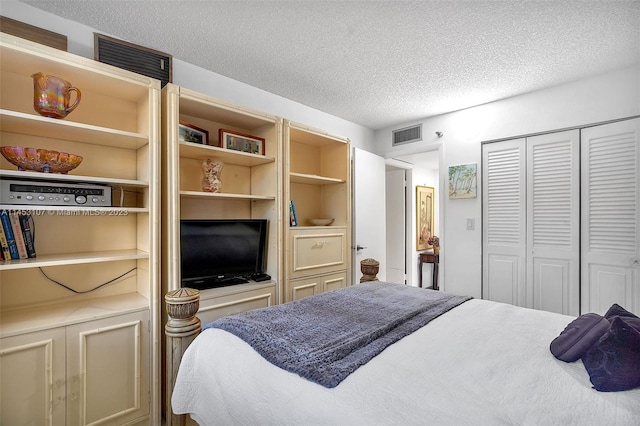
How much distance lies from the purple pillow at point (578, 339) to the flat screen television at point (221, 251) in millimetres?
2031

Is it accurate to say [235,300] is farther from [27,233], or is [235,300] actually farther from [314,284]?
[27,233]

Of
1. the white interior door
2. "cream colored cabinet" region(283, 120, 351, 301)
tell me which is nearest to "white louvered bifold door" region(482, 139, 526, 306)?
the white interior door

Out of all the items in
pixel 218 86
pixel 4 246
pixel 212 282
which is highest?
pixel 218 86

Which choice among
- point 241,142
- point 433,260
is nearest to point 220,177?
point 241,142

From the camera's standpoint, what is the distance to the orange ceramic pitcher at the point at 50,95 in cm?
155

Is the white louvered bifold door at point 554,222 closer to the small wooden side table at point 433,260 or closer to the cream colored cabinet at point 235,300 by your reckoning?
the small wooden side table at point 433,260

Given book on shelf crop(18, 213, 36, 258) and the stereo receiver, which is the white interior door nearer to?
the stereo receiver

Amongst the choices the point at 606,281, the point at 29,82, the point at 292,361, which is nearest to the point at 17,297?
the point at 29,82

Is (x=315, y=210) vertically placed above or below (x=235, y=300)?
above

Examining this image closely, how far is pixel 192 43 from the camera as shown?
2160mm

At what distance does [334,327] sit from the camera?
1381 mm

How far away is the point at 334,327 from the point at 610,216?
279cm

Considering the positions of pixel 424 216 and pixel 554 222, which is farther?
pixel 424 216

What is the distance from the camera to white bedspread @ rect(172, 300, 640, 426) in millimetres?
817
